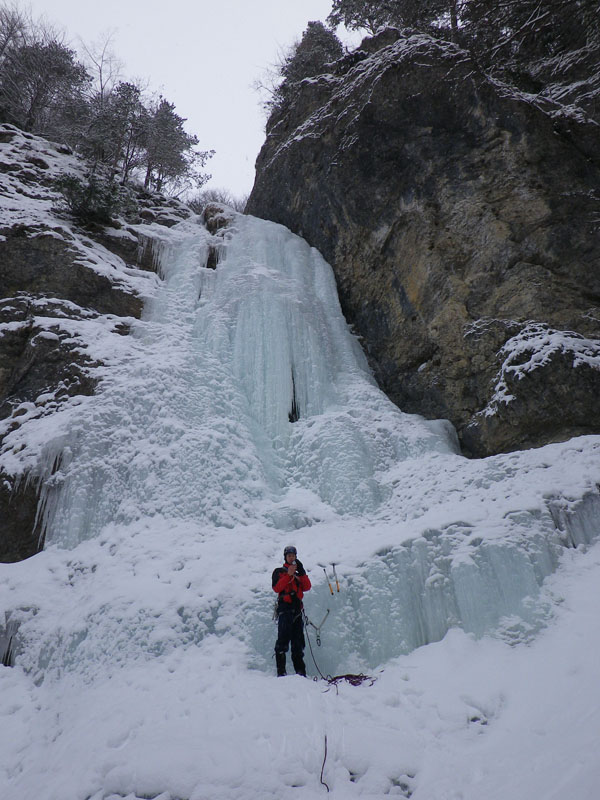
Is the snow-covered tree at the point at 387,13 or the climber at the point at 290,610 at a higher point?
the snow-covered tree at the point at 387,13

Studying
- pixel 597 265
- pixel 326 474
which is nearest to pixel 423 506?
pixel 326 474

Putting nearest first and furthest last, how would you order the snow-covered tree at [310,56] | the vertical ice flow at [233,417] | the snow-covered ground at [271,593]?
the snow-covered ground at [271,593], the vertical ice flow at [233,417], the snow-covered tree at [310,56]

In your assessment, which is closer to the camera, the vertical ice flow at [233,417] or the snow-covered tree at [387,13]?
the vertical ice flow at [233,417]

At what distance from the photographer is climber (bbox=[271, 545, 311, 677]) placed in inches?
180

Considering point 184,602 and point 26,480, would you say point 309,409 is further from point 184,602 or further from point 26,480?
point 26,480

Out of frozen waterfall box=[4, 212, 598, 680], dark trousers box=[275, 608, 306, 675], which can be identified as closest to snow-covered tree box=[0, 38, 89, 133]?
frozen waterfall box=[4, 212, 598, 680]

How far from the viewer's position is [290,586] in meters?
4.79

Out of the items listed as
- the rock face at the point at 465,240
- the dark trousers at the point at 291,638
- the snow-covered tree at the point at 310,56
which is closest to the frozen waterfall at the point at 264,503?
the dark trousers at the point at 291,638

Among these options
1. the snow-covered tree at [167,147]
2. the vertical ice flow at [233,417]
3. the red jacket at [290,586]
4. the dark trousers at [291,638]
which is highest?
the snow-covered tree at [167,147]

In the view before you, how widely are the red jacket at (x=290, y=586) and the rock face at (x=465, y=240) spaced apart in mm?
3861

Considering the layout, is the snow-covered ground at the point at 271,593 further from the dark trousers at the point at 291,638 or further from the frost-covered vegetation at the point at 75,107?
the frost-covered vegetation at the point at 75,107

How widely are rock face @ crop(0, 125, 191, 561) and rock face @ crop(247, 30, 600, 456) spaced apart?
476cm

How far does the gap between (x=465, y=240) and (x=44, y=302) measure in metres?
7.61

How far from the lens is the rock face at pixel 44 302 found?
6.26m
